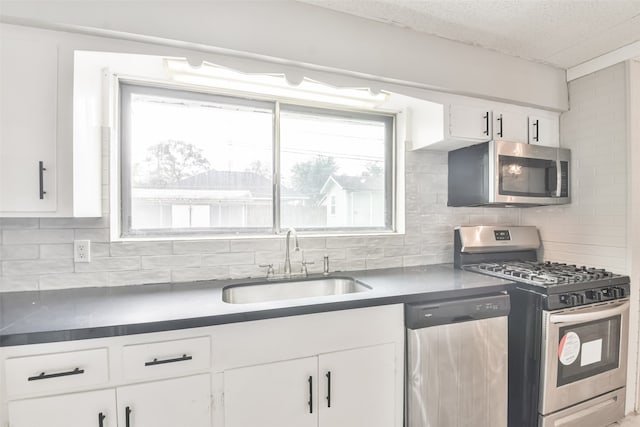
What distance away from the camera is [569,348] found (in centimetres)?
180

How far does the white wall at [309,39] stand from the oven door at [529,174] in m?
0.38

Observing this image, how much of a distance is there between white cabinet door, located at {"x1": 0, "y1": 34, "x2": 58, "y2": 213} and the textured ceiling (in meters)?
1.36

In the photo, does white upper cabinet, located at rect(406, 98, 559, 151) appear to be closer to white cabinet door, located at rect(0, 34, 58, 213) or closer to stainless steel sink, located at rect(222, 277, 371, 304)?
stainless steel sink, located at rect(222, 277, 371, 304)

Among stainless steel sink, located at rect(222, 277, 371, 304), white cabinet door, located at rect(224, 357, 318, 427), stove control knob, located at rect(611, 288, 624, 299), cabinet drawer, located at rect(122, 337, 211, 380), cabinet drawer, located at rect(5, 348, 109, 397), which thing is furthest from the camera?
stove control knob, located at rect(611, 288, 624, 299)

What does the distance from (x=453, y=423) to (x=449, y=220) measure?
4.72 feet

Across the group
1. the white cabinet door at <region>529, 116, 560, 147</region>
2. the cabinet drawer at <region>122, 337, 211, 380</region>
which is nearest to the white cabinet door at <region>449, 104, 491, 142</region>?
the white cabinet door at <region>529, 116, 560, 147</region>

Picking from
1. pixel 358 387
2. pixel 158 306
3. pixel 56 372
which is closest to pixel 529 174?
pixel 358 387

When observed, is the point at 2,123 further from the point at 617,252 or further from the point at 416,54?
the point at 617,252

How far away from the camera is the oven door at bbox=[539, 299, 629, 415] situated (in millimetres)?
1742

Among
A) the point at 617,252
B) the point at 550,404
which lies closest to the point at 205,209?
the point at 550,404

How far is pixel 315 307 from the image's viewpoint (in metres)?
1.37

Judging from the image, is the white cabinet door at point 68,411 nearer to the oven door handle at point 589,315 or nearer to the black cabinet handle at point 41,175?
the black cabinet handle at point 41,175

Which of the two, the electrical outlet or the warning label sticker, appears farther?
the warning label sticker

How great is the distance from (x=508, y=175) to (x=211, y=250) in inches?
84.5
